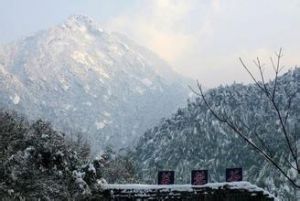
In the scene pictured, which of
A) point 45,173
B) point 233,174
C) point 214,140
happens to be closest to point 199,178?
point 233,174

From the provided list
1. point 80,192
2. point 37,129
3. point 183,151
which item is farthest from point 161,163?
point 80,192

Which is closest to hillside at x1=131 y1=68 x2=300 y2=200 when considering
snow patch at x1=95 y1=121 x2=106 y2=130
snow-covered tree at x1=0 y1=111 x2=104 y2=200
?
snow-covered tree at x1=0 y1=111 x2=104 y2=200

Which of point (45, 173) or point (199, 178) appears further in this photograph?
point (199, 178)

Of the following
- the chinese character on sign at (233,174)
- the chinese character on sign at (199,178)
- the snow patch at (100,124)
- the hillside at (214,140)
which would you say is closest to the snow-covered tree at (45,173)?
the chinese character on sign at (199,178)

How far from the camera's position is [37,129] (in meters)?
25.5

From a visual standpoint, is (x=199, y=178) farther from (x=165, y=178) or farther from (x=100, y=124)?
(x=100, y=124)

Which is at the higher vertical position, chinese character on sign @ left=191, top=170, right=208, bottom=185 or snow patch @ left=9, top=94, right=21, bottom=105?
snow patch @ left=9, top=94, right=21, bottom=105

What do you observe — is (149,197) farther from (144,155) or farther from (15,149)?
(144,155)

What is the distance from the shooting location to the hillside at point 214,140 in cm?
6838

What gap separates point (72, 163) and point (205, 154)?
5550 cm

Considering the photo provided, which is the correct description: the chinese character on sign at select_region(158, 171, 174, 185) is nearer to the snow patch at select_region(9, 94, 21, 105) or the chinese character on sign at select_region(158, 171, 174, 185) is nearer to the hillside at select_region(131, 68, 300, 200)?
the hillside at select_region(131, 68, 300, 200)

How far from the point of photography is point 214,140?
3034 inches

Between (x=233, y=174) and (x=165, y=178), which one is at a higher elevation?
(x=233, y=174)

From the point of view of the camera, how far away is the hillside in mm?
68375
